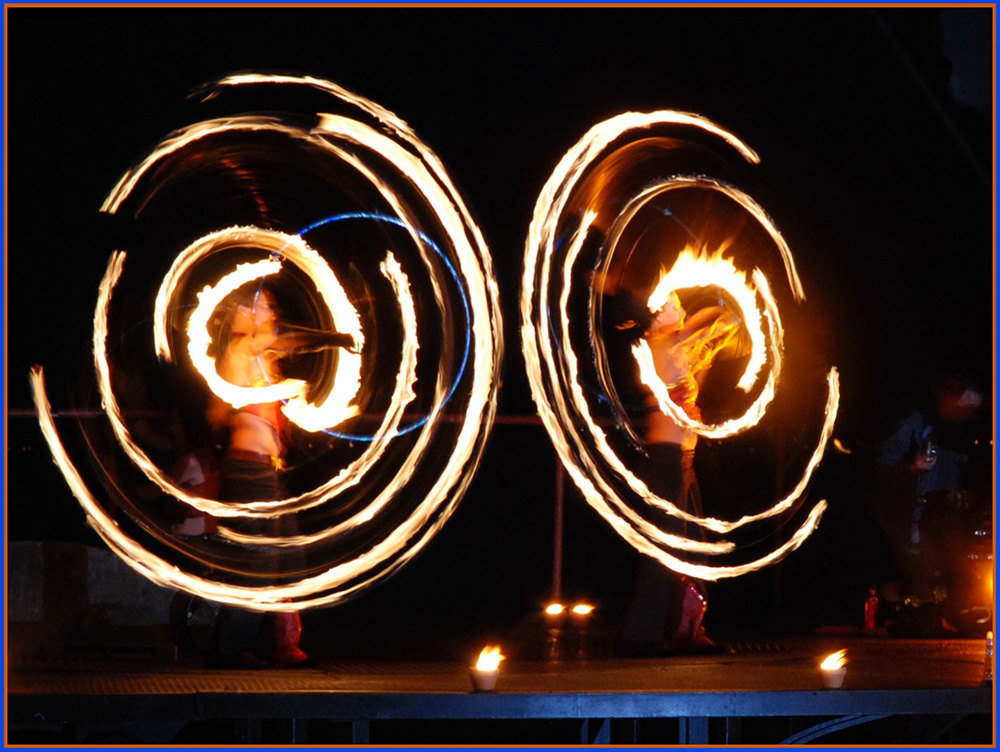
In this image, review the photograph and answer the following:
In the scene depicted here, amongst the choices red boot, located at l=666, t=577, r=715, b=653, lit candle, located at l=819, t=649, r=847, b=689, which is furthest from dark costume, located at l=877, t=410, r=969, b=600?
lit candle, located at l=819, t=649, r=847, b=689

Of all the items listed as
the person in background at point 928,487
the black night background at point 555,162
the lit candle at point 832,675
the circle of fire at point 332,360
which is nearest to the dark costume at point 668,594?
the circle of fire at point 332,360

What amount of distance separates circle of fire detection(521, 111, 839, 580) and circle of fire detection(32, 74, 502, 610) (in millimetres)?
265

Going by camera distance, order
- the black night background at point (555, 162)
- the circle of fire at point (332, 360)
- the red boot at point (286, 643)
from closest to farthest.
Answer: the red boot at point (286, 643)
the circle of fire at point (332, 360)
the black night background at point (555, 162)

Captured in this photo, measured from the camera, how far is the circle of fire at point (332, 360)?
474cm

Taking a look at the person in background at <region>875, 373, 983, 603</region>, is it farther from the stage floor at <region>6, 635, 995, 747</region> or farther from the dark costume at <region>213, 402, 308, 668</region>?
the dark costume at <region>213, 402, 308, 668</region>

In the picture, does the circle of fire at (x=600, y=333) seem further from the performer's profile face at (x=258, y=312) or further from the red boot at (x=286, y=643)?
the red boot at (x=286, y=643)

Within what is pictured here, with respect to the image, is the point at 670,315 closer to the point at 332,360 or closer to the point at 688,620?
the point at 688,620

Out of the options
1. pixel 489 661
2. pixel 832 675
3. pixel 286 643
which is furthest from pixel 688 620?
pixel 286 643

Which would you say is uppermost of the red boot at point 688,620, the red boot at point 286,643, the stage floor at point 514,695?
the red boot at point 688,620

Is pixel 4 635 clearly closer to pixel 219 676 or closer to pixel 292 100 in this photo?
pixel 219 676

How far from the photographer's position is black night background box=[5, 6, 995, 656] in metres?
6.09

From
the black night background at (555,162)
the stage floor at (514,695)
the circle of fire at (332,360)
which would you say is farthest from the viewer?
the black night background at (555,162)

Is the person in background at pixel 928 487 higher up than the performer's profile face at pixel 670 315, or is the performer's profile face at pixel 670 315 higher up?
the performer's profile face at pixel 670 315

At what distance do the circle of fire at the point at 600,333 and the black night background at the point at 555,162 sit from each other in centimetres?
69
